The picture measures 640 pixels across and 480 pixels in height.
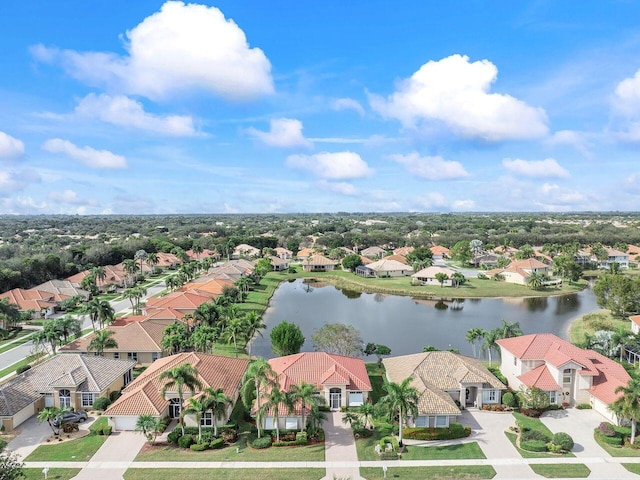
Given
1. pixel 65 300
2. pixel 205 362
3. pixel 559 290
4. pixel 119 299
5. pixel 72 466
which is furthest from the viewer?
pixel 559 290

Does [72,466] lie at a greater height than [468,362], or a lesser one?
lesser

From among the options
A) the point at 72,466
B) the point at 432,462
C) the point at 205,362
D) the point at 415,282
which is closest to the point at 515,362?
the point at 432,462

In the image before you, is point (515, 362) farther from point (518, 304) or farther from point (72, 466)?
point (518, 304)

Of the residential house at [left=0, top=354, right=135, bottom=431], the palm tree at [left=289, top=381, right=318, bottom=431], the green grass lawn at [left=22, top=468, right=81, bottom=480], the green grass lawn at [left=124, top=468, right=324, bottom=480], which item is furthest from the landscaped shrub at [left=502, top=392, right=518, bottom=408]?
the residential house at [left=0, top=354, right=135, bottom=431]

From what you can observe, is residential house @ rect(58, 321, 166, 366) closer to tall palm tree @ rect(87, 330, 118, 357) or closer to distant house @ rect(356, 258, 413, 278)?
tall palm tree @ rect(87, 330, 118, 357)

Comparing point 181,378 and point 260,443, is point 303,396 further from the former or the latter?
point 181,378

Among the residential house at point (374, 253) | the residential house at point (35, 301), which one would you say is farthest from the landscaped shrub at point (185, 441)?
the residential house at point (374, 253)

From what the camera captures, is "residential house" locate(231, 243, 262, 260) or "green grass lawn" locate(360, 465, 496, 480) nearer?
"green grass lawn" locate(360, 465, 496, 480)
